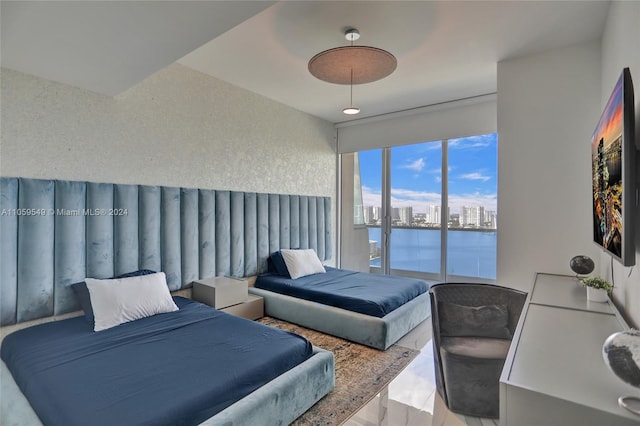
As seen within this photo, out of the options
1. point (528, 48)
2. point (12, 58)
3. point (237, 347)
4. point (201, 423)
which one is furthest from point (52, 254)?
point (528, 48)

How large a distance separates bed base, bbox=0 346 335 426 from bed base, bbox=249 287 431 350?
0.79 metres

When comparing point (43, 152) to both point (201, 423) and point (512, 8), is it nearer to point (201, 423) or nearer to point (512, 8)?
point (201, 423)

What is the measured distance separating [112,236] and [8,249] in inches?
25.9

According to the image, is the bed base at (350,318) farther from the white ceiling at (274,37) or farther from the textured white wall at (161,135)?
the white ceiling at (274,37)

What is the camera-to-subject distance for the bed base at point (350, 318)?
295cm

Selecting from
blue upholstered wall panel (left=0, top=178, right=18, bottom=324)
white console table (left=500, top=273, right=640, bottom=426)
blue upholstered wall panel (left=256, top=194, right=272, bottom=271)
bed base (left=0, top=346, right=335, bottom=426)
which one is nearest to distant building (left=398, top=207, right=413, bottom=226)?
blue upholstered wall panel (left=256, top=194, right=272, bottom=271)

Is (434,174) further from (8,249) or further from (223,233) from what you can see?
(8,249)

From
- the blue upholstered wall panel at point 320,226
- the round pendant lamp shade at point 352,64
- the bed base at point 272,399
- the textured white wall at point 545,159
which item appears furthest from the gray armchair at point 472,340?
the blue upholstered wall panel at point 320,226

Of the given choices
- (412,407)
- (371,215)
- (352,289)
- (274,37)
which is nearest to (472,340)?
(412,407)

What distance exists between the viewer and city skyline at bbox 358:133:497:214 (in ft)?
14.9

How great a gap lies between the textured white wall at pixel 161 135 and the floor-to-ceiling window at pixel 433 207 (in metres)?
1.34

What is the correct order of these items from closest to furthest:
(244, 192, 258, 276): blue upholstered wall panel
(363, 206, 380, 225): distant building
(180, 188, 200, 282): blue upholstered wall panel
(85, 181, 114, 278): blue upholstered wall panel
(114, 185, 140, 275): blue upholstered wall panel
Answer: (85, 181, 114, 278): blue upholstered wall panel
(114, 185, 140, 275): blue upholstered wall panel
(180, 188, 200, 282): blue upholstered wall panel
(244, 192, 258, 276): blue upholstered wall panel
(363, 206, 380, 225): distant building

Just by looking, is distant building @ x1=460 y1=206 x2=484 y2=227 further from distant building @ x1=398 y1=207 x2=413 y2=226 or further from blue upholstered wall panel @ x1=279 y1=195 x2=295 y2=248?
blue upholstered wall panel @ x1=279 y1=195 x2=295 y2=248

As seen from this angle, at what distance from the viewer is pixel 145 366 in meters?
1.81
